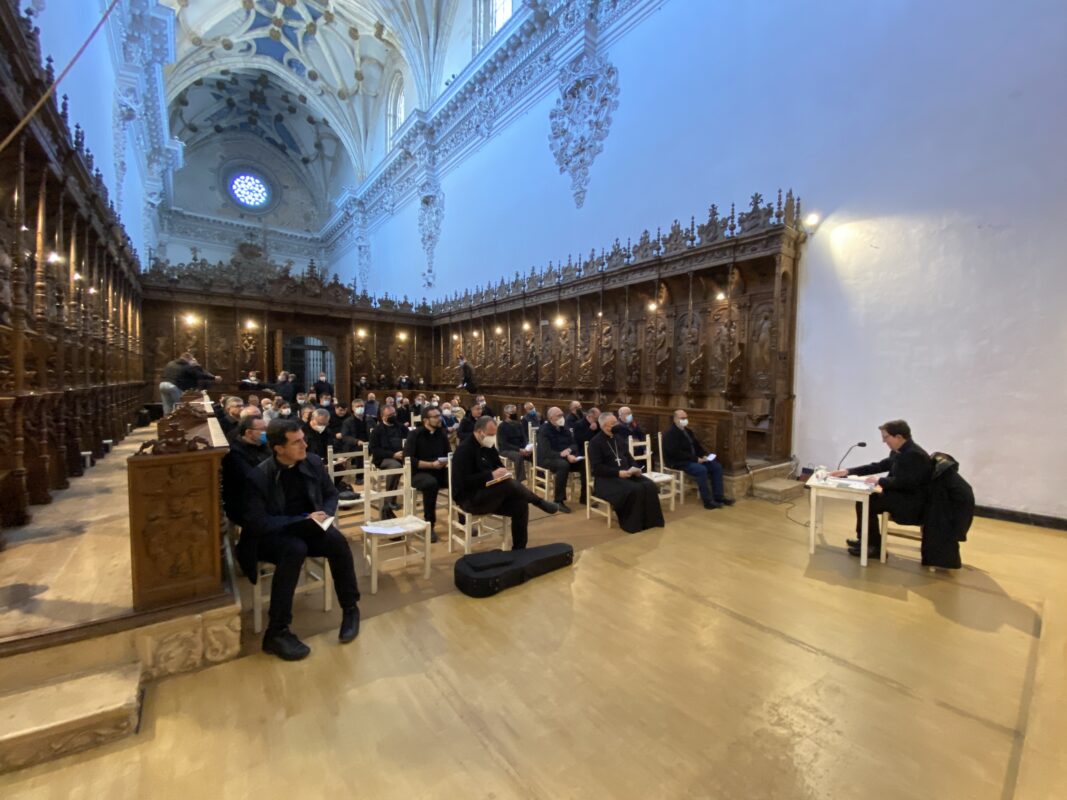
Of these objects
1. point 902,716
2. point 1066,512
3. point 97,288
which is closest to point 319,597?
point 902,716

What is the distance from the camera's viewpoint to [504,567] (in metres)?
3.48

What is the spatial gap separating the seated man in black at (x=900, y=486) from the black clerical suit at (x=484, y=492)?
289cm

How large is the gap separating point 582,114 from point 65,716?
13.2m

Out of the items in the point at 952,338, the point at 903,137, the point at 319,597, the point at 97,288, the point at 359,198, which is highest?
the point at 359,198

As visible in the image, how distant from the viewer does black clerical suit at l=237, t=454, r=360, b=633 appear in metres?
2.70

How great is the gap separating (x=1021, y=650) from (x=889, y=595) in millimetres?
727

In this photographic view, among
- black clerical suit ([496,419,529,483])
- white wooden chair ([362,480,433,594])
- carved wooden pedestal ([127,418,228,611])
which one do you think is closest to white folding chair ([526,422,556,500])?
black clerical suit ([496,419,529,483])

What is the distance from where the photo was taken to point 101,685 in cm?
207

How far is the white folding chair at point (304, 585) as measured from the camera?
2838 mm

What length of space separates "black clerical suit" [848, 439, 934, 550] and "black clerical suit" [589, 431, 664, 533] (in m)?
1.79

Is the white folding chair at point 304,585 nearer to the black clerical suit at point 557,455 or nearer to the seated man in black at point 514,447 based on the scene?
the black clerical suit at point 557,455

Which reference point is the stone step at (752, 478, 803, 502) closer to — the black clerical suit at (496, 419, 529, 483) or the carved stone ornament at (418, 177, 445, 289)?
the black clerical suit at (496, 419, 529, 483)

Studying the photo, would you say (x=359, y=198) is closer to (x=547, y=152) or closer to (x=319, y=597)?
(x=547, y=152)

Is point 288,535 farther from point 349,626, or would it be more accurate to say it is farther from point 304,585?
point 349,626
